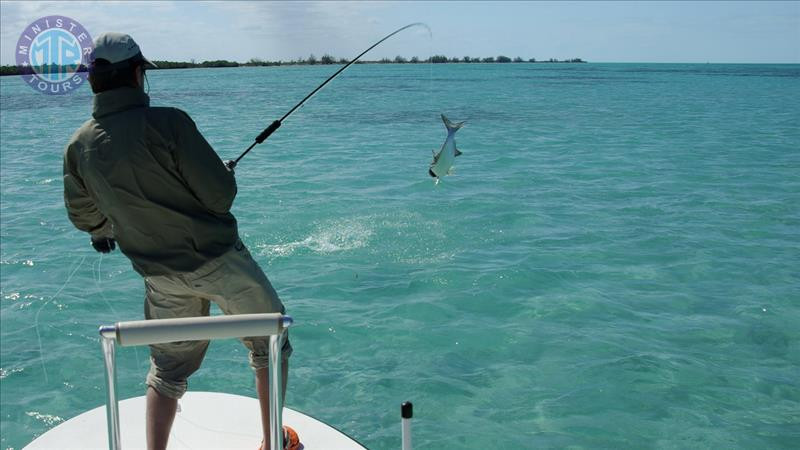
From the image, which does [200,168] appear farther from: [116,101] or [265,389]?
[265,389]

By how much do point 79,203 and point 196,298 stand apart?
592mm

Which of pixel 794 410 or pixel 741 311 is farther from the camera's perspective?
pixel 741 311

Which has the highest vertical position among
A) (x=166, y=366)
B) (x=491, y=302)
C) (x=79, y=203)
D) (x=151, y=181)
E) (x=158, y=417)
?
(x=151, y=181)

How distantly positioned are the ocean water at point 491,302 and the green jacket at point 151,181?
245 centimetres

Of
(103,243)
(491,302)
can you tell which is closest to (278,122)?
(103,243)

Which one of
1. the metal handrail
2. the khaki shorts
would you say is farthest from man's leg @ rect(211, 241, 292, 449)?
the metal handrail

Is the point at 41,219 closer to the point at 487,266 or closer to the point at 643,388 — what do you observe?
the point at 487,266

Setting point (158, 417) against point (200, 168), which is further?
point (158, 417)

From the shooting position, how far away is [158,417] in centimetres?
294

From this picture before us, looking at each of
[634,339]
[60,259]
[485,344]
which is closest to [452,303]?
[485,344]

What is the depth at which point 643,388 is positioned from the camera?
5.34 metres

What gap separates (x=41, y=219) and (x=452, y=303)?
701cm

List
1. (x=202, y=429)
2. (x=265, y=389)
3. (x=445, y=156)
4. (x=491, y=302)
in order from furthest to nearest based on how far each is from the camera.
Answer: (x=491, y=302)
(x=445, y=156)
(x=202, y=429)
(x=265, y=389)

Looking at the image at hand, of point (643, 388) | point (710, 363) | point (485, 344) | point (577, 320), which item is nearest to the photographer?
point (643, 388)
